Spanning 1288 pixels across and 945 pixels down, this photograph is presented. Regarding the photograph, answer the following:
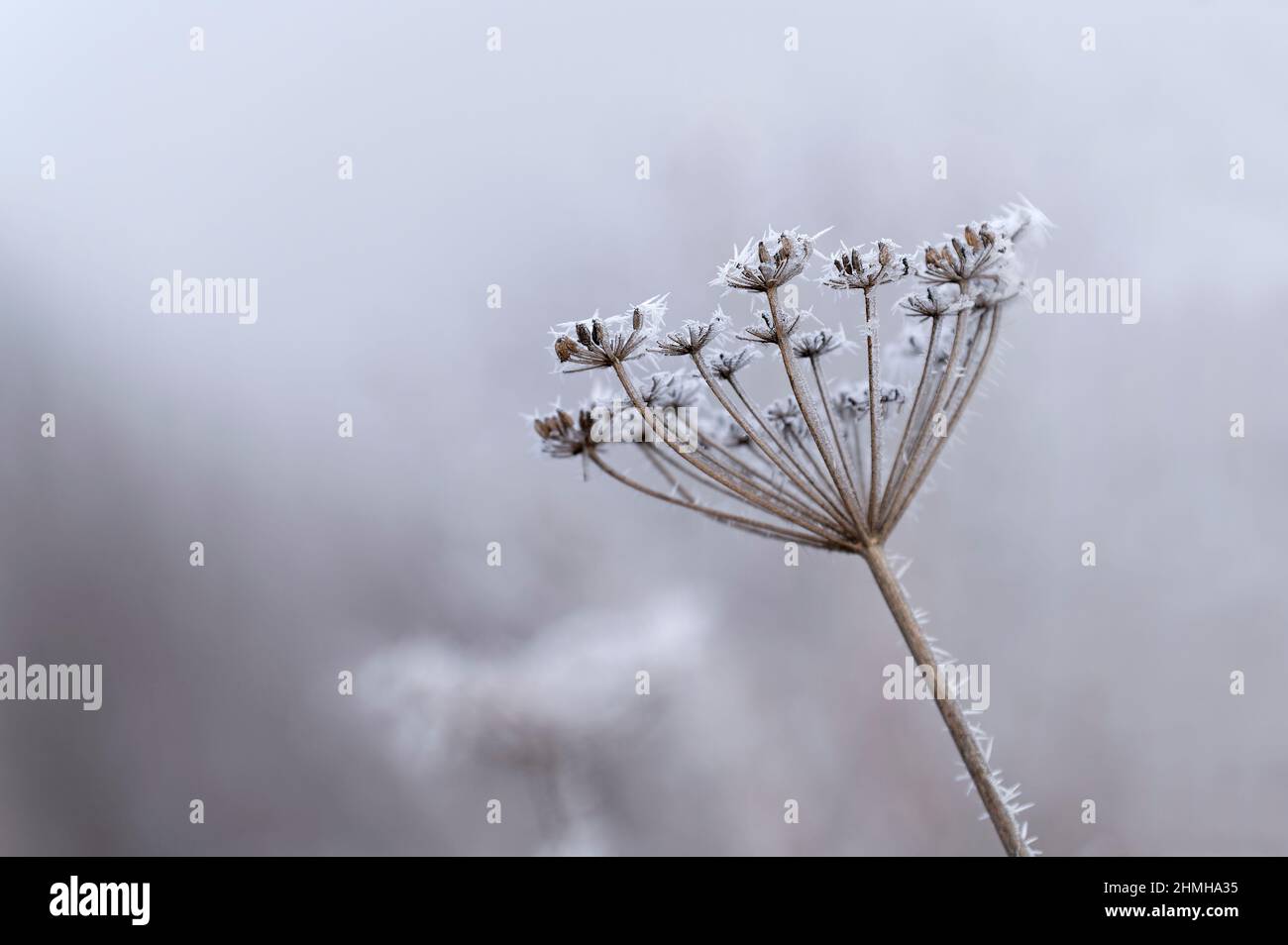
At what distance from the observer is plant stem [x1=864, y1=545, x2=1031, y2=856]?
111cm

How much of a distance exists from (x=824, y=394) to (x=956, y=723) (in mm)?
512

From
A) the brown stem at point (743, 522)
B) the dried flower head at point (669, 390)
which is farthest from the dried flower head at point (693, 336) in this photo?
the brown stem at point (743, 522)

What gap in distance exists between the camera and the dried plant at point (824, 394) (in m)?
1.26

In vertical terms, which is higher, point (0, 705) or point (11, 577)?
point (11, 577)

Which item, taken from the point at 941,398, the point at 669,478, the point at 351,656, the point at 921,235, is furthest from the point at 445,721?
the point at 921,235

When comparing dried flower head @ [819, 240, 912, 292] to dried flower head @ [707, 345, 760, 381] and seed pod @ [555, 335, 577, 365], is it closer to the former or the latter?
dried flower head @ [707, 345, 760, 381]

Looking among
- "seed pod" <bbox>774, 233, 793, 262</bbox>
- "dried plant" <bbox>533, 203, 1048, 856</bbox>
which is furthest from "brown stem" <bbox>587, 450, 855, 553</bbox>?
"seed pod" <bbox>774, 233, 793, 262</bbox>

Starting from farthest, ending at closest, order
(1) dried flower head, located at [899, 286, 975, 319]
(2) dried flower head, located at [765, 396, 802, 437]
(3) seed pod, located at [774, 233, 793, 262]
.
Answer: (2) dried flower head, located at [765, 396, 802, 437] → (1) dried flower head, located at [899, 286, 975, 319] → (3) seed pod, located at [774, 233, 793, 262]

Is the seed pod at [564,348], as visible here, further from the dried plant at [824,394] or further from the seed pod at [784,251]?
the seed pod at [784,251]

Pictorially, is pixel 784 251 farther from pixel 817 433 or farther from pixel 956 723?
pixel 956 723

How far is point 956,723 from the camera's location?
1.17 meters

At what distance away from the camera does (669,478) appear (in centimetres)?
162
